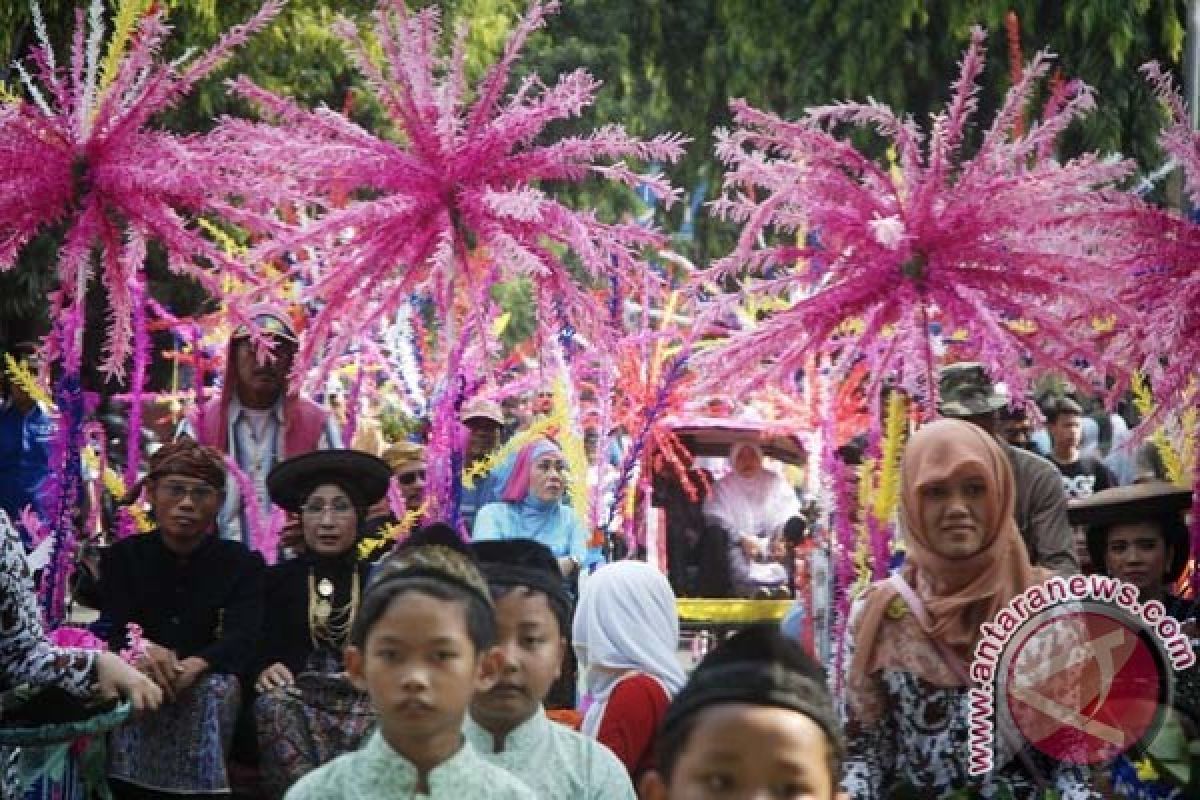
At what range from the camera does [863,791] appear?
570 cm

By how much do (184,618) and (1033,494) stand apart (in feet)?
9.03

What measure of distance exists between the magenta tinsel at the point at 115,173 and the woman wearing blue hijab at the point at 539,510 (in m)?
3.45

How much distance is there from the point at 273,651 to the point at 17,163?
5.64 ft

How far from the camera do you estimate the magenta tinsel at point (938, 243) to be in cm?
710

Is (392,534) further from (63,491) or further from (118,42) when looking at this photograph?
(118,42)

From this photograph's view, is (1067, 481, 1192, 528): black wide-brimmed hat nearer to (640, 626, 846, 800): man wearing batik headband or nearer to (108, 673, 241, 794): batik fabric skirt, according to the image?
(108, 673, 241, 794): batik fabric skirt

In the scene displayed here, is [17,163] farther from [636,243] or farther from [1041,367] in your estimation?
[1041,367]

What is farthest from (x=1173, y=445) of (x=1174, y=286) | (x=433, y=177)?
(x=433, y=177)

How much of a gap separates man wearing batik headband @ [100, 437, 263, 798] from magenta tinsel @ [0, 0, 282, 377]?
0.53m

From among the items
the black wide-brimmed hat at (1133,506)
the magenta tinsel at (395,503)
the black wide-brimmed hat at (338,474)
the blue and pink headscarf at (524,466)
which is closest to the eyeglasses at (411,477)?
the blue and pink headscarf at (524,466)

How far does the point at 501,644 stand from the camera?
552 centimetres

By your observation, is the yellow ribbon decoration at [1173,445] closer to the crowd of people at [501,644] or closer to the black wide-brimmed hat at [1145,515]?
the black wide-brimmed hat at [1145,515]

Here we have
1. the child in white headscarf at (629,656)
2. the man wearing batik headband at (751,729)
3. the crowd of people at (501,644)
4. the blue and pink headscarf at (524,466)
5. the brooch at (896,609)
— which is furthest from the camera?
the blue and pink headscarf at (524,466)

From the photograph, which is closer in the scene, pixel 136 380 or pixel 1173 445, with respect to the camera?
pixel 136 380
